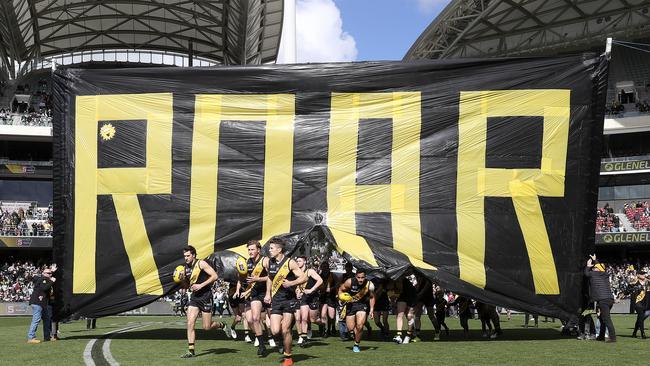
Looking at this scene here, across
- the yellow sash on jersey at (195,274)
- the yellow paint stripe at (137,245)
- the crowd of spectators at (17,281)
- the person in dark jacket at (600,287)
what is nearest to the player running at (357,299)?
the yellow sash on jersey at (195,274)

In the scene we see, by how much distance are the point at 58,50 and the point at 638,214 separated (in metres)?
42.4

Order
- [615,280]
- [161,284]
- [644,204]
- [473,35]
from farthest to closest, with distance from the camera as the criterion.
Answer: [473,35]
[644,204]
[615,280]
[161,284]

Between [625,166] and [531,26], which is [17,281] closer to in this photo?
[531,26]

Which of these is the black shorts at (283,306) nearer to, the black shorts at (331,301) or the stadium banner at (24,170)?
the black shorts at (331,301)

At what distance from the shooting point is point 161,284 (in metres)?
13.9

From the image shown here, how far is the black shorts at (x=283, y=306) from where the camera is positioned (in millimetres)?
10242

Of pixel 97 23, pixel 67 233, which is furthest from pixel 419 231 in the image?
pixel 97 23

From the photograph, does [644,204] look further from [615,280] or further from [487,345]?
[487,345]

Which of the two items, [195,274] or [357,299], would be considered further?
[357,299]

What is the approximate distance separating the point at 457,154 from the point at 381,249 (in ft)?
7.98

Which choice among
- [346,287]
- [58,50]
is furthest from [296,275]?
[58,50]

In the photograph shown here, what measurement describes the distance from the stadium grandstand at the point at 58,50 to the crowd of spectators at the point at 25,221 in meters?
0.06

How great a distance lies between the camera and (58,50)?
54.1 meters

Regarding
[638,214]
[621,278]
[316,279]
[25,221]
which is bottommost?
[621,278]
